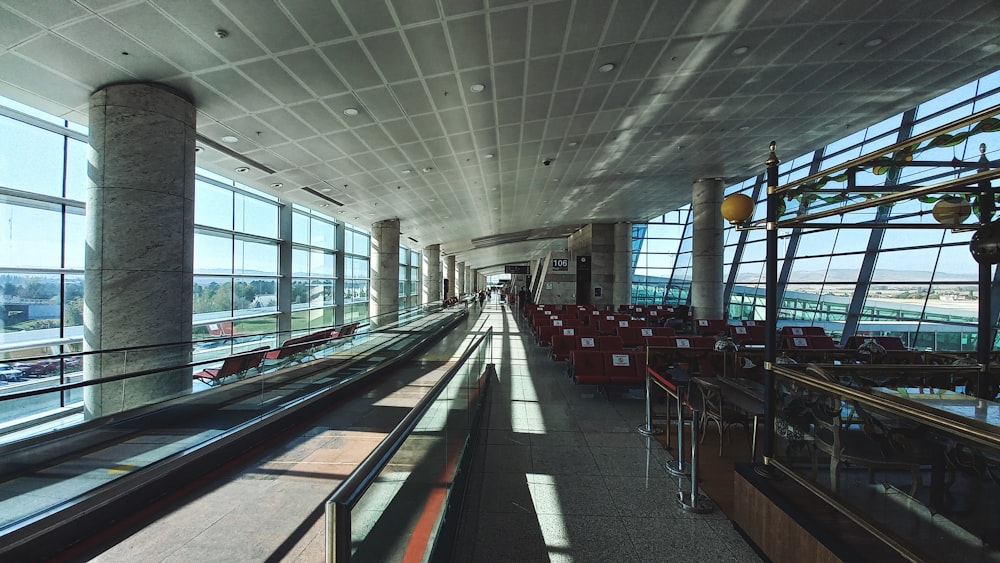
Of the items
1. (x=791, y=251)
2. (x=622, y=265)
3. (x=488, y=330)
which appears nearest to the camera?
(x=488, y=330)

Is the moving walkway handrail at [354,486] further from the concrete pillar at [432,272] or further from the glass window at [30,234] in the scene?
the concrete pillar at [432,272]

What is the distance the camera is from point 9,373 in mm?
6086

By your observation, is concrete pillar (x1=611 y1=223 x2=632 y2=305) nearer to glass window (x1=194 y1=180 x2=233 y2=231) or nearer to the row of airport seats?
the row of airport seats

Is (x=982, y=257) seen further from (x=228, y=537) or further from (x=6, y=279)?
(x=6, y=279)

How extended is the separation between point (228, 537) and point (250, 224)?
46.7ft

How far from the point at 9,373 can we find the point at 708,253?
18866mm

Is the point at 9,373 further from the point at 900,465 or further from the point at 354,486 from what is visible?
the point at 900,465

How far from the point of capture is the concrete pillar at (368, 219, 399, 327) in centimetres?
1933

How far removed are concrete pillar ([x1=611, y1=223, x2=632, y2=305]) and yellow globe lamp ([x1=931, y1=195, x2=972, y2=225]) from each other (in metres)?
22.0

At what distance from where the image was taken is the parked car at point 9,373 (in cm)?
557

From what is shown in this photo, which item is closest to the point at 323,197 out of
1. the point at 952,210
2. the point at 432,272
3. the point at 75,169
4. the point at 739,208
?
the point at 75,169

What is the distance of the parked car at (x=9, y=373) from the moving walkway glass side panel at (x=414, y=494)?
6.94 m

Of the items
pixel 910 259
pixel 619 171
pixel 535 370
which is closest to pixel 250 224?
pixel 535 370

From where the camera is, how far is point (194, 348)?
269 inches
